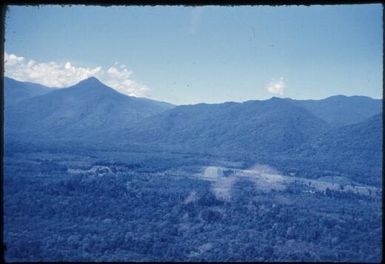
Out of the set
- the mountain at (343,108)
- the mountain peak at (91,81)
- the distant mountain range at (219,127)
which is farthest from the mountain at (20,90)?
the mountain at (343,108)

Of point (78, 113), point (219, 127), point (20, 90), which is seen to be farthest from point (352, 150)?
point (20, 90)

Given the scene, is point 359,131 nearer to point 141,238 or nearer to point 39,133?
point 141,238

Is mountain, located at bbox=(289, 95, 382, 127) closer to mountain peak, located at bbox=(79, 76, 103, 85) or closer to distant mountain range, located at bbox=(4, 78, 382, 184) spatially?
distant mountain range, located at bbox=(4, 78, 382, 184)

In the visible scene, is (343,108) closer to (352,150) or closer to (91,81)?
(352,150)

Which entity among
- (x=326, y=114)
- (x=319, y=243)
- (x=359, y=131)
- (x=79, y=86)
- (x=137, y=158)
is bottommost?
(x=319, y=243)

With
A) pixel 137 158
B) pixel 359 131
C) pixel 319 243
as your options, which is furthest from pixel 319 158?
pixel 319 243
